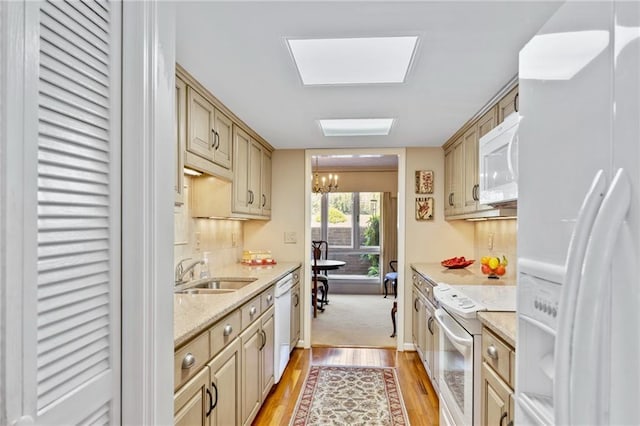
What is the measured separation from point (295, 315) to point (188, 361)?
248cm

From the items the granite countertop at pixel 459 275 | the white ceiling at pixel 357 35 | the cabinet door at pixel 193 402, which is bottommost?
the cabinet door at pixel 193 402

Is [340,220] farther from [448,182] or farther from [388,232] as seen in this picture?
[448,182]

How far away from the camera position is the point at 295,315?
12.5 ft

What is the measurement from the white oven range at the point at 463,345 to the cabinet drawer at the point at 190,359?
1198 millimetres

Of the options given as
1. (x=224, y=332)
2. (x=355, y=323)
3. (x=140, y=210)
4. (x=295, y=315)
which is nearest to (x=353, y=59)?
(x=140, y=210)

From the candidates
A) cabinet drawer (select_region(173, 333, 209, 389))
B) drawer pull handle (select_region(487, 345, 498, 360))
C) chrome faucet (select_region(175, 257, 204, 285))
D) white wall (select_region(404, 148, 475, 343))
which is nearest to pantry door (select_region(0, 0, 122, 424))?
cabinet drawer (select_region(173, 333, 209, 389))

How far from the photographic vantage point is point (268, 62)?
190 centimetres

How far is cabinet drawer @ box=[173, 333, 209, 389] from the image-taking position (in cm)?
133

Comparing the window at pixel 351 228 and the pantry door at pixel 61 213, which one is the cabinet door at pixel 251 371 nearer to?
the pantry door at pixel 61 213

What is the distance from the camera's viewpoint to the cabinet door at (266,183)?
12.6ft

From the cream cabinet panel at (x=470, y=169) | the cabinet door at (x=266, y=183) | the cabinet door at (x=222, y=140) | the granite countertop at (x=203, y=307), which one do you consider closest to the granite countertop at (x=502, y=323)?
the granite countertop at (x=203, y=307)

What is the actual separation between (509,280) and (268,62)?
2.31 metres

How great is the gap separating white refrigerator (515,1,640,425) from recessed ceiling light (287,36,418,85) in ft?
2.96

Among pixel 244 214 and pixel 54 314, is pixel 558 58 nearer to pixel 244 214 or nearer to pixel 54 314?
pixel 54 314
